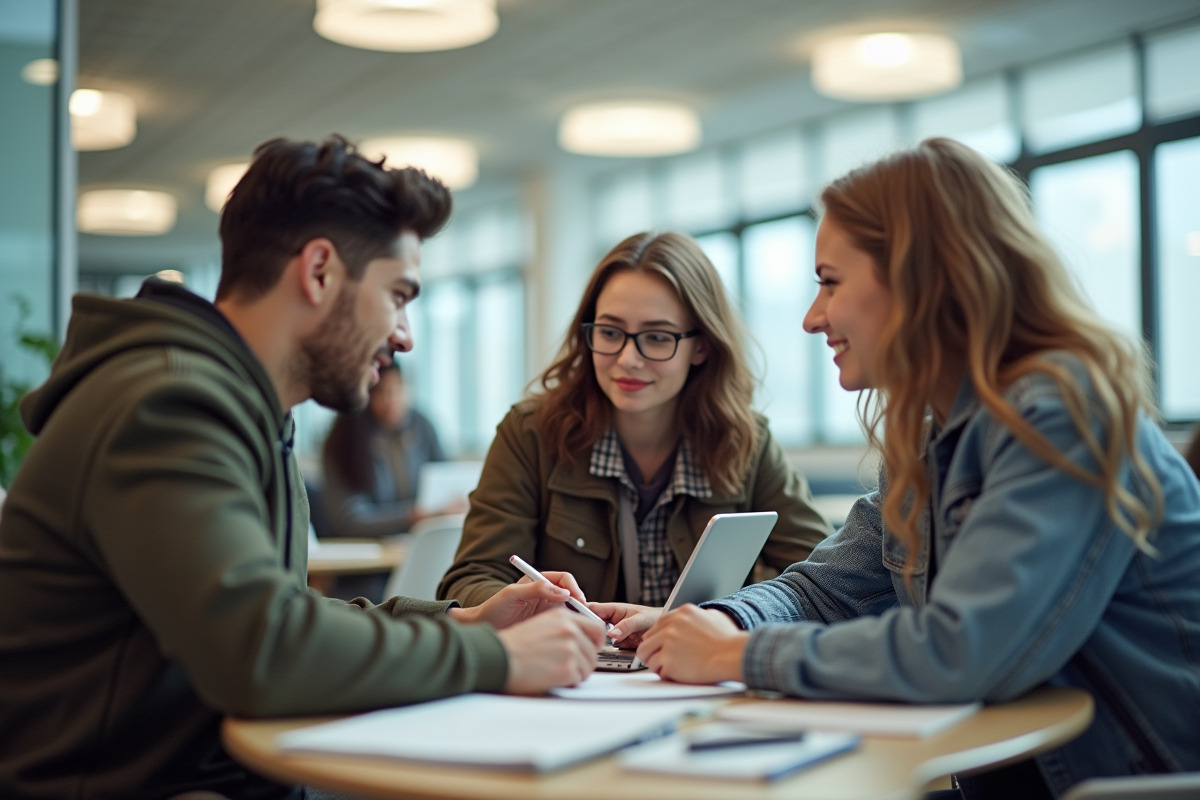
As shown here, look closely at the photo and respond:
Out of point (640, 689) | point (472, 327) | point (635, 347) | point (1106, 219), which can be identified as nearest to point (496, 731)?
point (640, 689)

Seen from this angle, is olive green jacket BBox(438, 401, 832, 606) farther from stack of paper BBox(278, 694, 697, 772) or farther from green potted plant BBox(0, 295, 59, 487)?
green potted plant BBox(0, 295, 59, 487)

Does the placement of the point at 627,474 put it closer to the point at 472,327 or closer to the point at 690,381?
the point at 690,381

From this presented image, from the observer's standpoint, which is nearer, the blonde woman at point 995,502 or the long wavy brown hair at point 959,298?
the blonde woman at point 995,502

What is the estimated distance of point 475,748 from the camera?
1078 millimetres

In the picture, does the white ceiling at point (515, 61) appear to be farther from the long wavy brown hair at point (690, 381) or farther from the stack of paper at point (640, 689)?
the stack of paper at point (640, 689)

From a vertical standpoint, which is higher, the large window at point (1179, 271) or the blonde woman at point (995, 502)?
the large window at point (1179, 271)

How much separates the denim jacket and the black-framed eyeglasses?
1011mm

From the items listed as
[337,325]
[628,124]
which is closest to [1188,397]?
[628,124]

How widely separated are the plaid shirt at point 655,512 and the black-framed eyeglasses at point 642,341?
199 millimetres

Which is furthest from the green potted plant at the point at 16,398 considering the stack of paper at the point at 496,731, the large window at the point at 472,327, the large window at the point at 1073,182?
the large window at the point at 472,327

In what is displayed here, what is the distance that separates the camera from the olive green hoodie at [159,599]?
122 cm

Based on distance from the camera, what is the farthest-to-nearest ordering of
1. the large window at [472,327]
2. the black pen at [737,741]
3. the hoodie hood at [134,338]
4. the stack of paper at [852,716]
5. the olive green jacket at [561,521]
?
the large window at [472,327], the olive green jacket at [561,521], the hoodie hood at [134,338], the stack of paper at [852,716], the black pen at [737,741]

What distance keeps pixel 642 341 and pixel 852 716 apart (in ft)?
4.41

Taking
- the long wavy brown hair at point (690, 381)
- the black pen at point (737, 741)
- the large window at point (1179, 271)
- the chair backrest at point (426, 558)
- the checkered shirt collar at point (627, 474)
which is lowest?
the chair backrest at point (426, 558)
